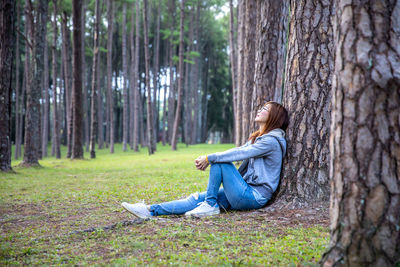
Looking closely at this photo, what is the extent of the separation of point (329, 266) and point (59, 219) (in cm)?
362

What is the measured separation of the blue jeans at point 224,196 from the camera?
4.18m

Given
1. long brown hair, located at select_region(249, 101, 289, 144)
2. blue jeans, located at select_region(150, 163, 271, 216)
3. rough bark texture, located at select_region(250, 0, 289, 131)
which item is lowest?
blue jeans, located at select_region(150, 163, 271, 216)

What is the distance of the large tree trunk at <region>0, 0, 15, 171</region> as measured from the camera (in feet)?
31.3

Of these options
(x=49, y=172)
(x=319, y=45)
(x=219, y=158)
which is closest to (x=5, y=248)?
(x=219, y=158)

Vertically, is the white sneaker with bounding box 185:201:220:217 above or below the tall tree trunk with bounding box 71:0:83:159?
below

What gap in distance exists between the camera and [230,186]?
4164mm

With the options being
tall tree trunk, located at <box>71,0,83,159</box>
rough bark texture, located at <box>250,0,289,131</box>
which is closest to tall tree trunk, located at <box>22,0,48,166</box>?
tall tree trunk, located at <box>71,0,83,159</box>

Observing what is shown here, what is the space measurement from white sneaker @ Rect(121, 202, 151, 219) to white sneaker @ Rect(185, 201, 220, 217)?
0.50 m

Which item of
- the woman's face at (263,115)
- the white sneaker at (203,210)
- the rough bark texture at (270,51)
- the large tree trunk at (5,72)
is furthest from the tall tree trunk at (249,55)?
the large tree trunk at (5,72)

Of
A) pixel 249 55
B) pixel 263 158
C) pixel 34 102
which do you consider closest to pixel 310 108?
pixel 263 158

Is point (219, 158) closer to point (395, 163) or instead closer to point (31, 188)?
point (395, 163)

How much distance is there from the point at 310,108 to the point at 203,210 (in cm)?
182

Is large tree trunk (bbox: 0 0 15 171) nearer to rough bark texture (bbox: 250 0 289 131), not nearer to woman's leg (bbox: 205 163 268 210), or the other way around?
rough bark texture (bbox: 250 0 289 131)

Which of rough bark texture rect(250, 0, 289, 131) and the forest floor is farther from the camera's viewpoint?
rough bark texture rect(250, 0, 289, 131)
